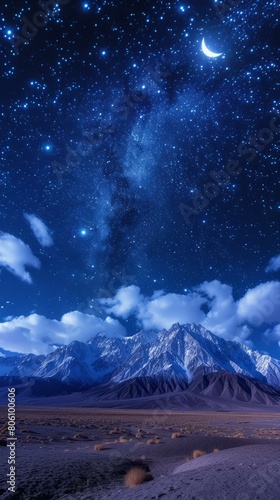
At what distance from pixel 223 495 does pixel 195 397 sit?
19005cm

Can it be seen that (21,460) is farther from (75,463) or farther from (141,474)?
(141,474)

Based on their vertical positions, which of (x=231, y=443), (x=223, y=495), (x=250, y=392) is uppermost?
(x=223, y=495)

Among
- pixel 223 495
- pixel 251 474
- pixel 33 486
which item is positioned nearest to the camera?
pixel 223 495

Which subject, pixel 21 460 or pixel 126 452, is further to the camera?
pixel 126 452

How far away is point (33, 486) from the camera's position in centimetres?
830

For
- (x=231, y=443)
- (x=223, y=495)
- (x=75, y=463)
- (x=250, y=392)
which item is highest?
(x=223, y=495)

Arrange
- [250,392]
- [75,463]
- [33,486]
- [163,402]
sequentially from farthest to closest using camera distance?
[250,392] < [163,402] < [75,463] < [33,486]

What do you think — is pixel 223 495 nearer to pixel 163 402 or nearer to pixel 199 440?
pixel 199 440

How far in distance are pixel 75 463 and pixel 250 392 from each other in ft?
725

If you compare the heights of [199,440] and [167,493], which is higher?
[167,493]

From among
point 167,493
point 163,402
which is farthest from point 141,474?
point 163,402

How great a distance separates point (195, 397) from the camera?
17200 cm

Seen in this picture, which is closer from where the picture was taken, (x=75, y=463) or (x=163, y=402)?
(x=75, y=463)

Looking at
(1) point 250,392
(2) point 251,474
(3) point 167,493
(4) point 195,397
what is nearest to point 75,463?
(3) point 167,493
